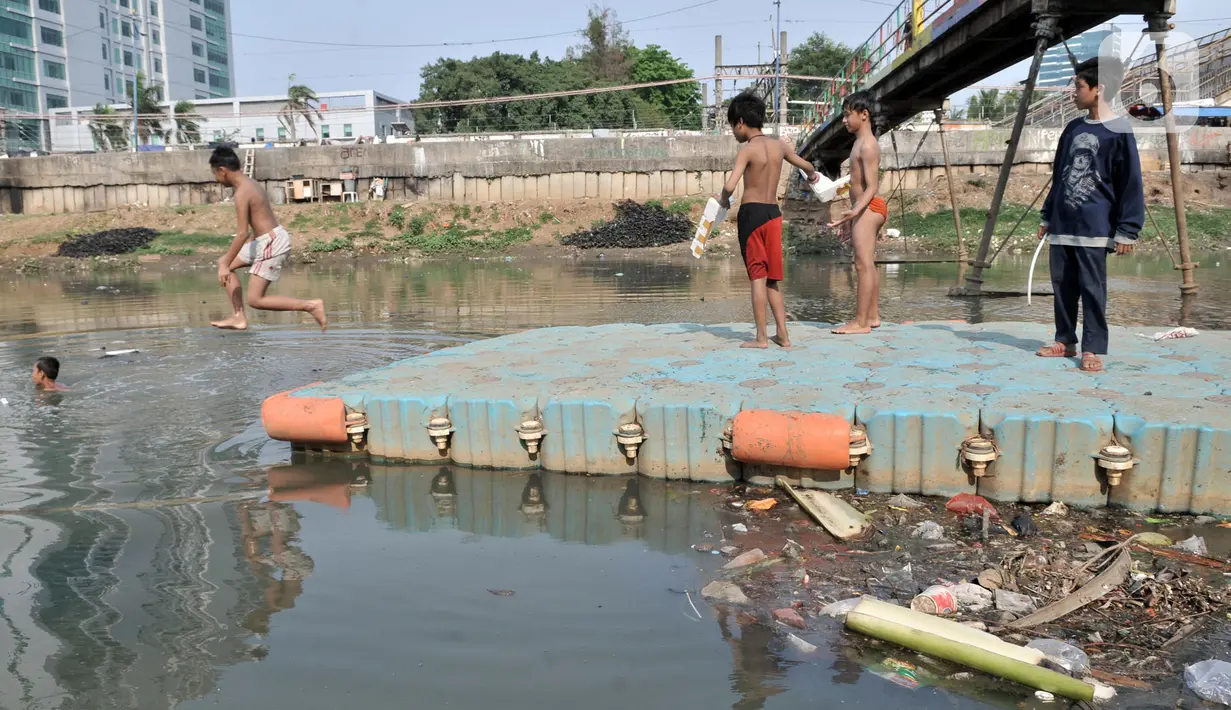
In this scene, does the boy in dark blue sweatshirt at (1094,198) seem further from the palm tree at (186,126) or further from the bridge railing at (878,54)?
the palm tree at (186,126)

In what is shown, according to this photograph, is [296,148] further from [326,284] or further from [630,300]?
[630,300]

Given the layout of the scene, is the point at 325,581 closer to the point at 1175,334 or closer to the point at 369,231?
the point at 1175,334

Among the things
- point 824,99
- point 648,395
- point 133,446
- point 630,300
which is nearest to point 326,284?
point 630,300

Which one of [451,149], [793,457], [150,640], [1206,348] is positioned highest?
[451,149]

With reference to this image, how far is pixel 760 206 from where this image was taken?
6.41m

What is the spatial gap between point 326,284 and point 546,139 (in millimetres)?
14173

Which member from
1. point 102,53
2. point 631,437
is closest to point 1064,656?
point 631,437

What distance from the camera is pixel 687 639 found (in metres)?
3.29

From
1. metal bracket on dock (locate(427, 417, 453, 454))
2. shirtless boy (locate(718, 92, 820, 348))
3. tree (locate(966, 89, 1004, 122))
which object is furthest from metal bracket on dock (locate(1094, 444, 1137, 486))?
Result: tree (locate(966, 89, 1004, 122))

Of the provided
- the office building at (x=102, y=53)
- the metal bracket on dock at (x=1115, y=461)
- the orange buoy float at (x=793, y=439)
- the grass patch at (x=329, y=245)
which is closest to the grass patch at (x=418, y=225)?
the grass patch at (x=329, y=245)

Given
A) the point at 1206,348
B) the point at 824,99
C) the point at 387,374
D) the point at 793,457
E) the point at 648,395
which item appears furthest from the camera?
the point at 824,99

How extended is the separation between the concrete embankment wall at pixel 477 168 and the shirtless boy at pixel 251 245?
83.7 feet

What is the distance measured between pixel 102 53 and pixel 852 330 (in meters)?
81.0

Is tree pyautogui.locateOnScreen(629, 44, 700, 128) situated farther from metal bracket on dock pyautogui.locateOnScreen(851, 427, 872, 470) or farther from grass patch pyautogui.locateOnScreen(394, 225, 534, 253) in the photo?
metal bracket on dock pyautogui.locateOnScreen(851, 427, 872, 470)
